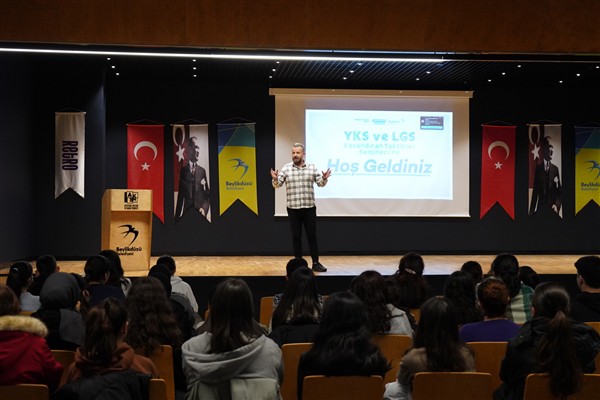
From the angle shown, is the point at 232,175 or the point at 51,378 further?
the point at 232,175

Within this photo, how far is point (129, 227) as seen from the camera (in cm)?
807

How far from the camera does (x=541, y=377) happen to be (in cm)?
248

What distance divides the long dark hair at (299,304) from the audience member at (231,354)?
592 mm

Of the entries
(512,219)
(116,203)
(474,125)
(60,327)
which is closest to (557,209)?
(512,219)

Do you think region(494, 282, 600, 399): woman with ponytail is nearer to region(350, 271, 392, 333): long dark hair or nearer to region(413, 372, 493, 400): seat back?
region(413, 372, 493, 400): seat back

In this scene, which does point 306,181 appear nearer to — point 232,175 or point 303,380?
point 232,175

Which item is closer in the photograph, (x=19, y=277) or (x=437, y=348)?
(x=437, y=348)

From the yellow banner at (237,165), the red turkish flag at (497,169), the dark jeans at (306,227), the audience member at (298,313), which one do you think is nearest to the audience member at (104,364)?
the audience member at (298,313)

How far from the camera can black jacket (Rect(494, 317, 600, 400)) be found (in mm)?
2670

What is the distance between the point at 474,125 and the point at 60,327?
994 cm

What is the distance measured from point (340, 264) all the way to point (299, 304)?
6.41 m

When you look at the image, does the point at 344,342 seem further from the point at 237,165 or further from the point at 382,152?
the point at 382,152

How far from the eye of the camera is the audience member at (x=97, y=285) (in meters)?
3.96

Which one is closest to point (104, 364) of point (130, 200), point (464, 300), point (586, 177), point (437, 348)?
point (437, 348)
